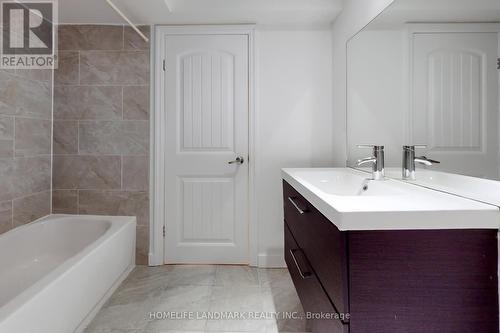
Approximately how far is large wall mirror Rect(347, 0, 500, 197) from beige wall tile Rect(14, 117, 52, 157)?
8.07ft

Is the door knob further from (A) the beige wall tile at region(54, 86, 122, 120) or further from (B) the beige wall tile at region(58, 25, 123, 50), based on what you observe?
(B) the beige wall tile at region(58, 25, 123, 50)

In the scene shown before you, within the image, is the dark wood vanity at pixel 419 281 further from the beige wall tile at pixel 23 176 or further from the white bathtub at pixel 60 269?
the beige wall tile at pixel 23 176

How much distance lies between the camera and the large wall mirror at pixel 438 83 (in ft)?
3.21

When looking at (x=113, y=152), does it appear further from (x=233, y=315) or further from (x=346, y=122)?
(x=346, y=122)

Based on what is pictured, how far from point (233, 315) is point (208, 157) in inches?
49.9

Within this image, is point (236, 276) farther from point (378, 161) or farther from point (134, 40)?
point (134, 40)

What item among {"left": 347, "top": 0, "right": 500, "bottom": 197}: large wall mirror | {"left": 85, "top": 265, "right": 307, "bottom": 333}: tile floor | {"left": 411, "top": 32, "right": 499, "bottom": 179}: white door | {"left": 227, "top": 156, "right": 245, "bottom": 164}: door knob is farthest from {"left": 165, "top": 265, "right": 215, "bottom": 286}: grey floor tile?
{"left": 411, "top": 32, "right": 499, "bottom": 179}: white door

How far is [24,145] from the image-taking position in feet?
7.19

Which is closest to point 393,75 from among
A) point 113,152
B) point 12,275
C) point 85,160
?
point 113,152

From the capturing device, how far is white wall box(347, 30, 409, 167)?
1490mm

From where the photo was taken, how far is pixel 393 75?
1558mm

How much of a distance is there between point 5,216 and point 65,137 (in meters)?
0.79

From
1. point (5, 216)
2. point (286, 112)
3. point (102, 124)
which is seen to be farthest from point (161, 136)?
point (5, 216)

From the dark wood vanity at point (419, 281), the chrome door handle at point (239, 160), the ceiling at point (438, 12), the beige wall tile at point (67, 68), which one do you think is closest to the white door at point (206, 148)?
the chrome door handle at point (239, 160)
